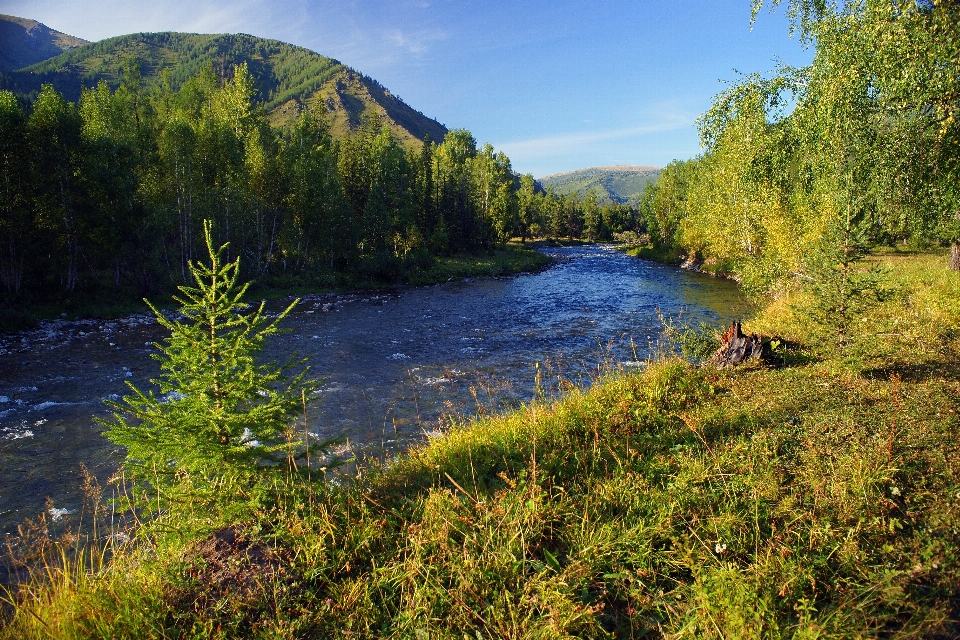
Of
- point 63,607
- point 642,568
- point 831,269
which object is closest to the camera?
point 63,607

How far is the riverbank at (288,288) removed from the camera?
78.6 feet

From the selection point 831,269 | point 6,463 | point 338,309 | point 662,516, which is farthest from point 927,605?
point 338,309

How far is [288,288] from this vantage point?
121 ft

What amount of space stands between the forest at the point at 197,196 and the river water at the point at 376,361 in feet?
17.5

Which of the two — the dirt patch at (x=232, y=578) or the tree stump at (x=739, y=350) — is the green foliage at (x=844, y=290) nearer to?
the tree stump at (x=739, y=350)

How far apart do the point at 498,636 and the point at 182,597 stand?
99.8 inches

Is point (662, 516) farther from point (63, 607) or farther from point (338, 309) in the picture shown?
point (338, 309)

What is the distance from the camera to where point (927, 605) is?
3.67m

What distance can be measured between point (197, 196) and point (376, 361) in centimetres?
2571

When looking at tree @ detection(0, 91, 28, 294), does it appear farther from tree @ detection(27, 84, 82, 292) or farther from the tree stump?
the tree stump

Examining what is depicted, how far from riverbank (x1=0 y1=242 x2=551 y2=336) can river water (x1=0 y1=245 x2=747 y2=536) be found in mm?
1215

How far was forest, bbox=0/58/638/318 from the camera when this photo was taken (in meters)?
25.2

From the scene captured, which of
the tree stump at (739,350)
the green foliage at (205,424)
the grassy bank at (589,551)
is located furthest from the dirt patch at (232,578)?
the tree stump at (739,350)

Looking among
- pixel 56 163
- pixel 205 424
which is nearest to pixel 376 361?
pixel 205 424
